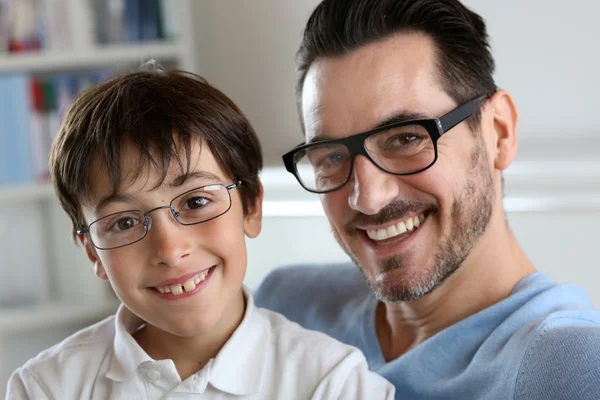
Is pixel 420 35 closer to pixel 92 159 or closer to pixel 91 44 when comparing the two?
pixel 92 159

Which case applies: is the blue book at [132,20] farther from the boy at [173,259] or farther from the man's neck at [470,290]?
the man's neck at [470,290]

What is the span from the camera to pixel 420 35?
5.23 ft

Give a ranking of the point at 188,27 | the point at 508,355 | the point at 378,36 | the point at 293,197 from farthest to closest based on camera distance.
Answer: the point at 188,27 < the point at 293,197 < the point at 378,36 < the point at 508,355

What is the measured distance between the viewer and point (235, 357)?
1.37 m

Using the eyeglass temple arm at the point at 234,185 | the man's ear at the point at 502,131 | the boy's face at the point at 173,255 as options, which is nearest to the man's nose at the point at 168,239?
the boy's face at the point at 173,255

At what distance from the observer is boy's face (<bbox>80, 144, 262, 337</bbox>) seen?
1.32 m

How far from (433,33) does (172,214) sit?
2.18 feet

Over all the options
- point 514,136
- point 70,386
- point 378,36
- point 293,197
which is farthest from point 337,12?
point 293,197

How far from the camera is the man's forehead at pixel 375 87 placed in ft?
4.97

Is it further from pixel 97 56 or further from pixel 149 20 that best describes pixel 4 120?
pixel 149 20

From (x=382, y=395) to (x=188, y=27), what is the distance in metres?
2.11

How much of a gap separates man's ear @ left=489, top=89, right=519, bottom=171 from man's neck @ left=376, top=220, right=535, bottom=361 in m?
0.14

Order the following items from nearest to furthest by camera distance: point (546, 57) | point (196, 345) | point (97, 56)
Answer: point (196, 345), point (546, 57), point (97, 56)

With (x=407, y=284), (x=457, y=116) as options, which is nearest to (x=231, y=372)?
(x=407, y=284)
